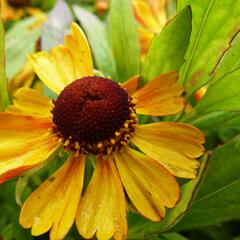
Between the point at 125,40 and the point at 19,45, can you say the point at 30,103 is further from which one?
the point at 19,45

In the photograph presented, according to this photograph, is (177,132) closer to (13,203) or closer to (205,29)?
(205,29)

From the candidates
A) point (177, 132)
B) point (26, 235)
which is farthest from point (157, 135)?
point (26, 235)

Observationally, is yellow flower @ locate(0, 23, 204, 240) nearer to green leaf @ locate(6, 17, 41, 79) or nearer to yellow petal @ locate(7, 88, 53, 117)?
yellow petal @ locate(7, 88, 53, 117)

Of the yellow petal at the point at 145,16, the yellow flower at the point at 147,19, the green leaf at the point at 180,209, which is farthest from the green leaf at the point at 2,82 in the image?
the yellow petal at the point at 145,16

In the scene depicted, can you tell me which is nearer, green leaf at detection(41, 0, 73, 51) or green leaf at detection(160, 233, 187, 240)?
green leaf at detection(160, 233, 187, 240)

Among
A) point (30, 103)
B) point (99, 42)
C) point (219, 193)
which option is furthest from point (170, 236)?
point (99, 42)

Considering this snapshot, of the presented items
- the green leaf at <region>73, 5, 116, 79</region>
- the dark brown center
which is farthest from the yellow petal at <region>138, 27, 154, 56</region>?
the dark brown center

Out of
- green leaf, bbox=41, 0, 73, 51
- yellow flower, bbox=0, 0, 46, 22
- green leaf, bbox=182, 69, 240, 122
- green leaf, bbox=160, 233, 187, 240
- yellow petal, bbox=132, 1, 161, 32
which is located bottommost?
yellow flower, bbox=0, 0, 46, 22
